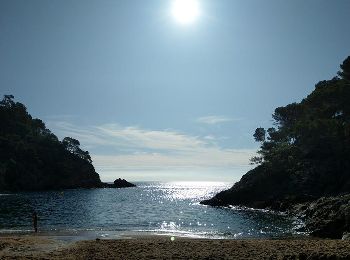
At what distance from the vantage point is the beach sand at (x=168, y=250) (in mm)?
22312

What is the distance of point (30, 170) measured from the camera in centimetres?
15500

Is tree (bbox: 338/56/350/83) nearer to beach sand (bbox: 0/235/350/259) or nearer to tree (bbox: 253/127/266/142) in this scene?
tree (bbox: 253/127/266/142)

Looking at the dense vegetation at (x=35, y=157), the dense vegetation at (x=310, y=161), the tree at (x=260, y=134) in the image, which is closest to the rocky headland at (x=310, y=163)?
the dense vegetation at (x=310, y=161)

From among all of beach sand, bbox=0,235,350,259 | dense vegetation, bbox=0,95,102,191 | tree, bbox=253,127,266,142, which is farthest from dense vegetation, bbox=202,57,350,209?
dense vegetation, bbox=0,95,102,191

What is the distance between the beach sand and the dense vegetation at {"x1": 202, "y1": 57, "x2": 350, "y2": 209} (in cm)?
4500

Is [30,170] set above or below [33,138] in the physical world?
below

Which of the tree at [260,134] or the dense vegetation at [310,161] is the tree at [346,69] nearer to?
the dense vegetation at [310,161]

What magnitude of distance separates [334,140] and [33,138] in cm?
13510

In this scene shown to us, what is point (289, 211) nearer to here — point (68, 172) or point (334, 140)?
point (334, 140)

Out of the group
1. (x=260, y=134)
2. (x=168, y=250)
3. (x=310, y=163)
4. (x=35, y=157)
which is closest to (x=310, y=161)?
(x=310, y=163)

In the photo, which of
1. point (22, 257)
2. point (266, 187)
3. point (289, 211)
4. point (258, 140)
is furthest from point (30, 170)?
point (22, 257)

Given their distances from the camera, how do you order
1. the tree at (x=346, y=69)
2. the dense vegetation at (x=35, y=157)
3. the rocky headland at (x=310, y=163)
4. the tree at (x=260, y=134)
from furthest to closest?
1. the dense vegetation at (x=35, y=157)
2. the tree at (x=260, y=134)
3. the tree at (x=346, y=69)
4. the rocky headland at (x=310, y=163)

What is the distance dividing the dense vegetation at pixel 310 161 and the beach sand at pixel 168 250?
148 feet

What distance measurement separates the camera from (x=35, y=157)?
158500 millimetres
